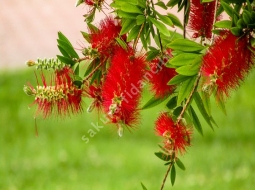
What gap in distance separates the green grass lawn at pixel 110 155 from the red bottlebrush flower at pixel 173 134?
8.37 feet

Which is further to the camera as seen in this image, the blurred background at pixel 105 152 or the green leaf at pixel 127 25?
the blurred background at pixel 105 152

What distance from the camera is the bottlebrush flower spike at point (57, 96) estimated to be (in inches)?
47.9

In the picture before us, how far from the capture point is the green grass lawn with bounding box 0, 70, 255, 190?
154 inches

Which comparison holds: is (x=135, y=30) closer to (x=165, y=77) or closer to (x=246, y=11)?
(x=165, y=77)

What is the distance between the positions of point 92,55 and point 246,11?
0.34 meters

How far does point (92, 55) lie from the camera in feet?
4.26

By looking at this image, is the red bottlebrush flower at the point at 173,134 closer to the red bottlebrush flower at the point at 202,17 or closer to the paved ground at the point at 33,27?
the red bottlebrush flower at the point at 202,17

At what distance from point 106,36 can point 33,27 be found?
655 cm

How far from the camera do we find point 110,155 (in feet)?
14.6

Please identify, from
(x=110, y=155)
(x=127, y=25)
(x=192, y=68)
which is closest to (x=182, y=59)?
(x=192, y=68)

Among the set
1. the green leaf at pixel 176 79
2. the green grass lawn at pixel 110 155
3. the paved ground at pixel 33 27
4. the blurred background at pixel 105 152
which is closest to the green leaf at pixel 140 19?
the green leaf at pixel 176 79

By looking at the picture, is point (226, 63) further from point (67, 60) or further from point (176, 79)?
point (67, 60)

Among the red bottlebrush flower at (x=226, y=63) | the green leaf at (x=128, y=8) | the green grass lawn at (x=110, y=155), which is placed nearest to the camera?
the red bottlebrush flower at (x=226, y=63)

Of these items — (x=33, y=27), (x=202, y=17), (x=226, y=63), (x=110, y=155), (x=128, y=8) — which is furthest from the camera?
(x=33, y=27)
